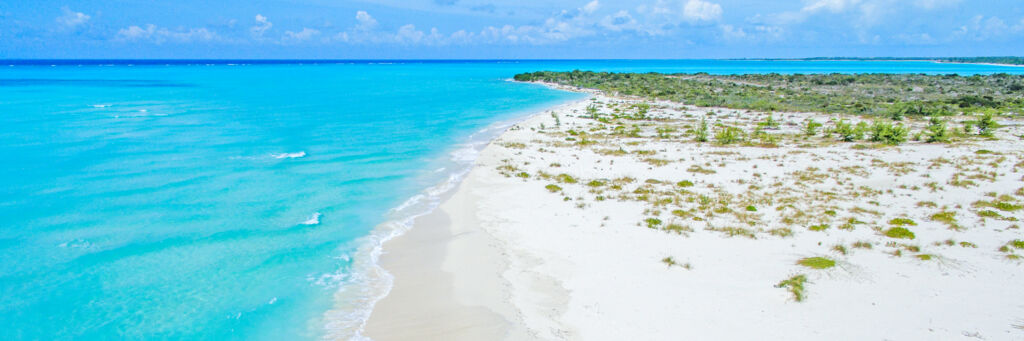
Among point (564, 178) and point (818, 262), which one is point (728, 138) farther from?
point (818, 262)

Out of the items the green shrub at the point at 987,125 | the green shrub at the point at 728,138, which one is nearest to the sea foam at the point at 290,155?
the green shrub at the point at 728,138

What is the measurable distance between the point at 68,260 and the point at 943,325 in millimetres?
27544

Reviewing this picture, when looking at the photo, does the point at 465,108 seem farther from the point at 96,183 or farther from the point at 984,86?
the point at 984,86

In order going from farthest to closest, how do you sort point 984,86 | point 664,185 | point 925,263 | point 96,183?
1. point 984,86
2. point 96,183
3. point 664,185
4. point 925,263

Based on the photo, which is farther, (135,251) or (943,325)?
(135,251)

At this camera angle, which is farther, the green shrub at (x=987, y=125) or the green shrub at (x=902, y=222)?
the green shrub at (x=987, y=125)

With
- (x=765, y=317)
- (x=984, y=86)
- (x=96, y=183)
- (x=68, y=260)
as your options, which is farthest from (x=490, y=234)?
(x=984, y=86)

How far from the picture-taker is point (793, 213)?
21.5 m

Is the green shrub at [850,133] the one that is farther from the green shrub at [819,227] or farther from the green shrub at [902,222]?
the green shrub at [819,227]

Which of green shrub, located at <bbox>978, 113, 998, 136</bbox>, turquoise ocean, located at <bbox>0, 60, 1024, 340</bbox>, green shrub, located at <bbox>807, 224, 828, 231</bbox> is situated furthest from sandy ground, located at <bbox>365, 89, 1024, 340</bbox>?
green shrub, located at <bbox>978, 113, 998, 136</bbox>

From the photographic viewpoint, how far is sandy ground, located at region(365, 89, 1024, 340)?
13586 mm

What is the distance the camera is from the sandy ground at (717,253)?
1359 cm

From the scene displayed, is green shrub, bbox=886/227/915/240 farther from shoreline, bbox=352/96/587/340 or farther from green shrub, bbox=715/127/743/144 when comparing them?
green shrub, bbox=715/127/743/144

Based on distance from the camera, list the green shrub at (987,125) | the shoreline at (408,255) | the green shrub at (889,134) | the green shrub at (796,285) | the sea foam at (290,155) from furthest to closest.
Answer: the green shrub at (987,125) → the green shrub at (889,134) → the sea foam at (290,155) → the green shrub at (796,285) → the shoreline at (408,255)
